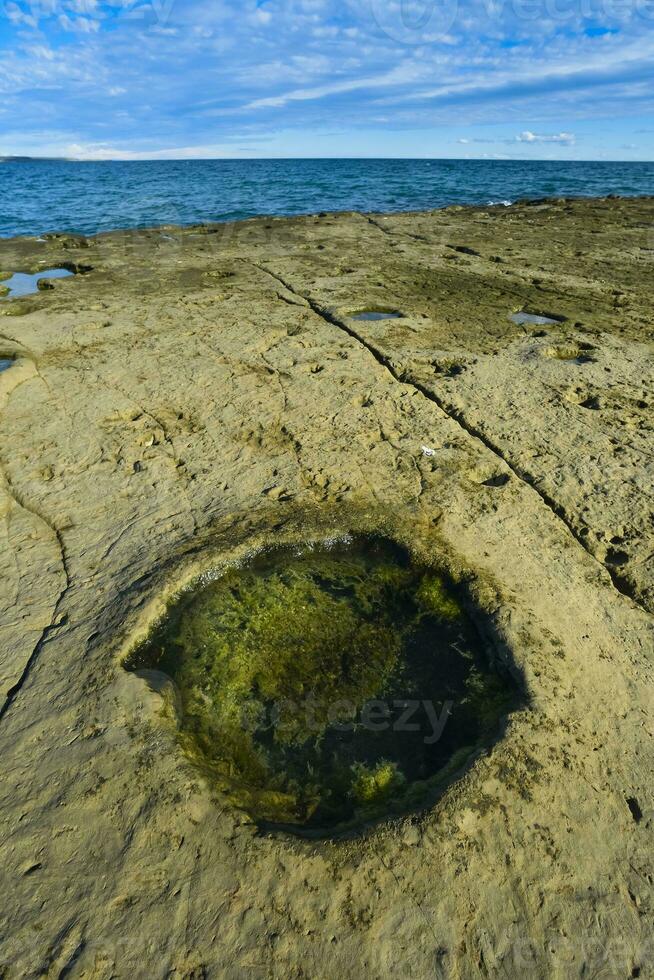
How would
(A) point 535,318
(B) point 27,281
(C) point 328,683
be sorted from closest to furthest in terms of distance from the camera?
(C) point 328,683 → (A) point 535,318 → (B) point 27,281

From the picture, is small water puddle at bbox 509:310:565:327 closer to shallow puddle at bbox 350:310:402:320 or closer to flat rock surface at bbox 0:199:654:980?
flat rock surface at bbox 0:199:654:980

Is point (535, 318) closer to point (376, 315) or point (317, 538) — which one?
point (376, 315)

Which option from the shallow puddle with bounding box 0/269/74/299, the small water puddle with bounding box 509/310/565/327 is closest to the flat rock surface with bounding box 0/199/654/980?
the small water puddle with bounding box 509/310/565/327

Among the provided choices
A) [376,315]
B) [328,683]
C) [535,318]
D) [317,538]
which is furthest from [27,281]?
[328,683]

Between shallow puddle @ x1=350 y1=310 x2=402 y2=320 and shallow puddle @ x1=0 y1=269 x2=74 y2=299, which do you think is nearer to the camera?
shallow puddle @ x1=350 y1=310 x2=402 y2=320

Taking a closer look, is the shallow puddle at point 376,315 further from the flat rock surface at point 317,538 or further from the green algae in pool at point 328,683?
the green algae in pool at point 328,683

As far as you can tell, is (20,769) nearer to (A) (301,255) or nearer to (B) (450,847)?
(B) (450,847)
